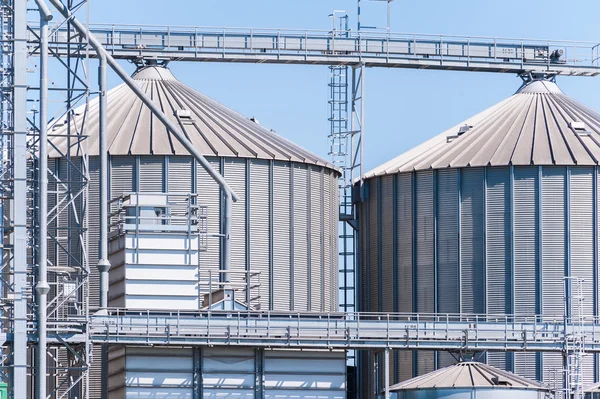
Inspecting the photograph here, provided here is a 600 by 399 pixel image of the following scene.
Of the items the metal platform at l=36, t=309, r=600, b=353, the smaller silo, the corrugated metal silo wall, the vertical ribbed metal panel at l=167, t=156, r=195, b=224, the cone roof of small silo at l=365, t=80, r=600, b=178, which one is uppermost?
the cone roof of small silo at l=365, t=80, r=600, b=178

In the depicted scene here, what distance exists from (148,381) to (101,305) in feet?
17.3

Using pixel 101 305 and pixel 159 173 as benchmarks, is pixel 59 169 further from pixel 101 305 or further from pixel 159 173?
pixel 101 305

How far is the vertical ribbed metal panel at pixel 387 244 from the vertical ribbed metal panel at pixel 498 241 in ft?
20.7

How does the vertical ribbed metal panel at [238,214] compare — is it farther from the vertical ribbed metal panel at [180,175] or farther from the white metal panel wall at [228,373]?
the white metal panel wall at [228,373]

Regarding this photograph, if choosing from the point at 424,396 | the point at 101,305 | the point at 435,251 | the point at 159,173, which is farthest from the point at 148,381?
Result: the point at 435,251

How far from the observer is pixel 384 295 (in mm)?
86500

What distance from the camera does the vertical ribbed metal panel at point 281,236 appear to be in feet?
271

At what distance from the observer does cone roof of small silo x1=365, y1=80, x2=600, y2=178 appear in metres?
82.6

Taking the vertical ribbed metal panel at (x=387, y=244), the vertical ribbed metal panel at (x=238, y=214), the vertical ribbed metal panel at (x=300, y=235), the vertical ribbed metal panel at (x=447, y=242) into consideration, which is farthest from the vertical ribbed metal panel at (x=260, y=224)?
the vertical ribbed metal panel at (x=447, y=242)

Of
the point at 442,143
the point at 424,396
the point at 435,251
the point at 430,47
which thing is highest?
the point at 430,47

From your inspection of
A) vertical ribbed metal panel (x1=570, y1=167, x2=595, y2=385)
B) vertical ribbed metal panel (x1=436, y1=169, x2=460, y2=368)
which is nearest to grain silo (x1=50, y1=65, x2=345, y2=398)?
vertical ribbed metal panel (x1=436, y1=169, x2=460, y2=368)

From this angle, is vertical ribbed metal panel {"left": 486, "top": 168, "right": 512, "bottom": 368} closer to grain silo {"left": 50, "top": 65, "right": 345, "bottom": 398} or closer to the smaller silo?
grain silo {"left": 50, "top": 65, "right": 345, "bottom": 398}

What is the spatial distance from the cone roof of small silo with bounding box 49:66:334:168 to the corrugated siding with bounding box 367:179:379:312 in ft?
10.2

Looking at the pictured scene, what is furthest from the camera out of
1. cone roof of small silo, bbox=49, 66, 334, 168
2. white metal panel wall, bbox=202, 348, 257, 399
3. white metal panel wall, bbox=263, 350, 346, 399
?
cone roof of small silo, bbox=49, 66, 334, 168
